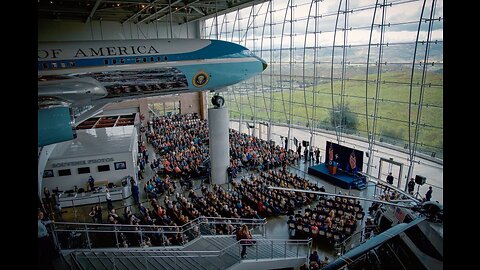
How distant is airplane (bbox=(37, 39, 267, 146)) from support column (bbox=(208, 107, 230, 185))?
1.56 metres

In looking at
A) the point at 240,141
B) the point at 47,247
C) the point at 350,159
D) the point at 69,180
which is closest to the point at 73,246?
the point at 47,247

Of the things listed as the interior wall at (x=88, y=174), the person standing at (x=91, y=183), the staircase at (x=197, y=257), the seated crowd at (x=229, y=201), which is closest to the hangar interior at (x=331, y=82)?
the staircase at (x=197, y=257)

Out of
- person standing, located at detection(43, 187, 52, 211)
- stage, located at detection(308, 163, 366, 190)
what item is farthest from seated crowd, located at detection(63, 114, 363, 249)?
person standing, located at detection(43, 187, 52, 211)

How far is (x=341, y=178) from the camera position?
1753 centimetres

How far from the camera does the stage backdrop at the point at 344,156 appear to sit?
57.0ft

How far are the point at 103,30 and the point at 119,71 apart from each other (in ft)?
68.6

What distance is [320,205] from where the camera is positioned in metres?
13.2

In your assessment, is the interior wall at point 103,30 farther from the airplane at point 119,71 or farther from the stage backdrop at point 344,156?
the stage backdrop at point 344,156

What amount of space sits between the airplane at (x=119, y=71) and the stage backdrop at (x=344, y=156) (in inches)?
280

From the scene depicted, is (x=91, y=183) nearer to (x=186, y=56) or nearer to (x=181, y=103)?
(x=186, y=56)

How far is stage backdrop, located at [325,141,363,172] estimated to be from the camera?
17375 mm

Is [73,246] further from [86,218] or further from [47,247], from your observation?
[86,218]

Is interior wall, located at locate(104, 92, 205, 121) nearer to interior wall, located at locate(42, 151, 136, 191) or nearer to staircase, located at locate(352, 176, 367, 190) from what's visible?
interior wall, located at locate(42, 151, 136, 191)
